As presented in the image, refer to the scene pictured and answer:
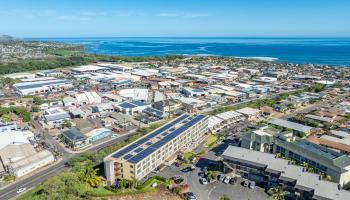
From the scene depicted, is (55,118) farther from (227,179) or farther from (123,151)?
(227,179)

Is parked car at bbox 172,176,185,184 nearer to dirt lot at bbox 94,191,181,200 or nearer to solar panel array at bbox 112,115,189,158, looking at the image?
dirt lot at bbox 94,191,181,200

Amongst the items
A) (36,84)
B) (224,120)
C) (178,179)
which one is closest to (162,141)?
(178,179)

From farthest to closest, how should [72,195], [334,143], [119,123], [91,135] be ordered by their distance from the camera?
[119,123]
[91,135]
[334,143]
[72,195]

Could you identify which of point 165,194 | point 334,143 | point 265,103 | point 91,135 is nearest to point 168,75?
point 265,103

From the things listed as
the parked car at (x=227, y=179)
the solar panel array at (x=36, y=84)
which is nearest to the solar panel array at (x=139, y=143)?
the parked car at (x=227, y=179)

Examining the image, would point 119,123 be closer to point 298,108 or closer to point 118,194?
point 118,194

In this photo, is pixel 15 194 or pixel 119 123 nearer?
pixel 15 194
